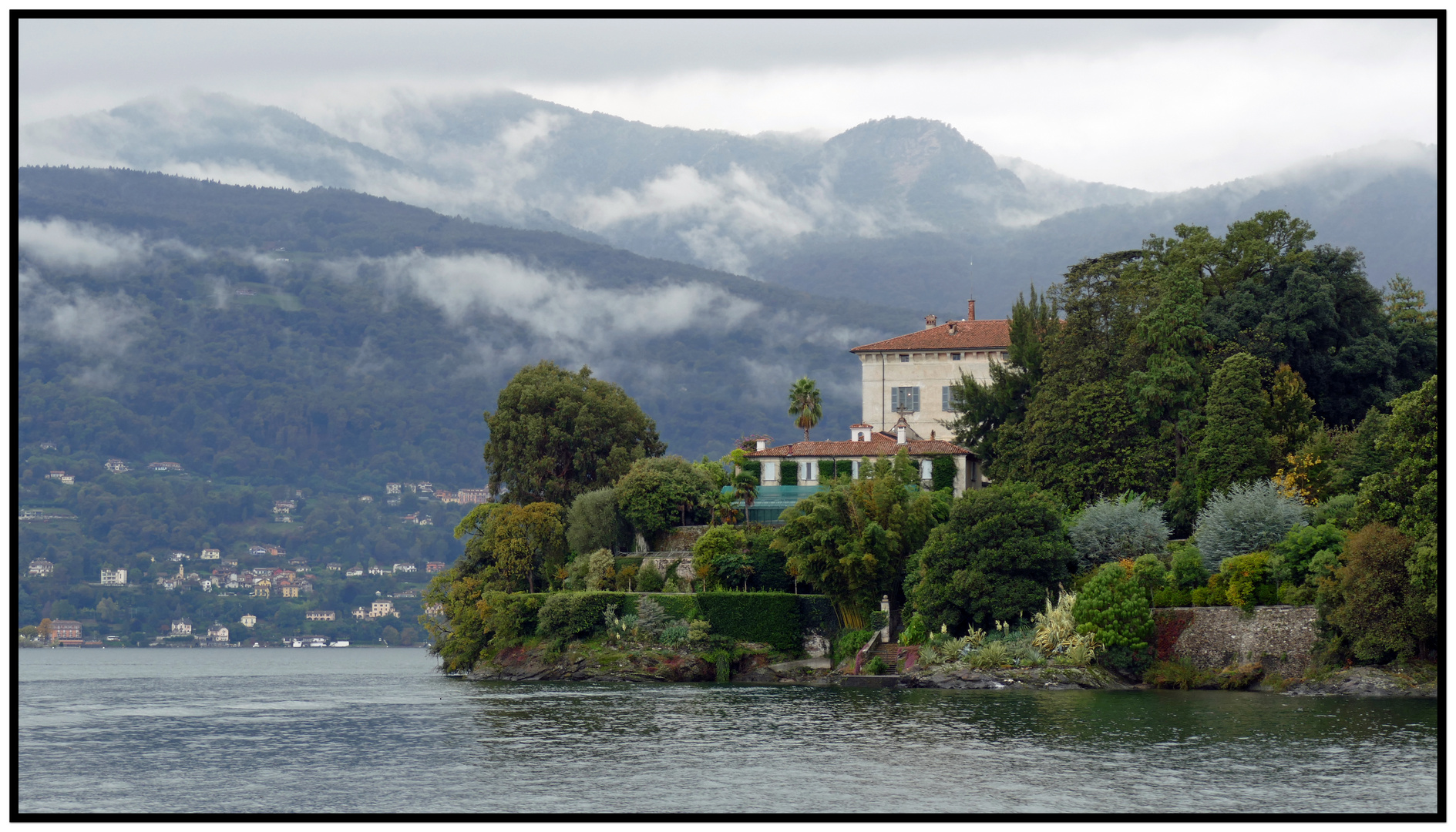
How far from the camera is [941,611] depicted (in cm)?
6456

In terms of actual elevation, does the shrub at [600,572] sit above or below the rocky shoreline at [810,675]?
above

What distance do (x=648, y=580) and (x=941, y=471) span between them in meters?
17.3

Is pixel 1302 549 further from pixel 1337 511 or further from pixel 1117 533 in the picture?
pixel 1117 533

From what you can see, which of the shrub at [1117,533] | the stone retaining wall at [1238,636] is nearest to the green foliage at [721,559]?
the shrub at [1117,533]

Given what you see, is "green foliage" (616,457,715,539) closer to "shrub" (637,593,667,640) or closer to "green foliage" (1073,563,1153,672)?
"shrub" (637,593,667,640)

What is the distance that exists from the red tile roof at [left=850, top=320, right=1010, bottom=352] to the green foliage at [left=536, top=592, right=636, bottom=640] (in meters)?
24.6

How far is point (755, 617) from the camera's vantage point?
7188 centimetres

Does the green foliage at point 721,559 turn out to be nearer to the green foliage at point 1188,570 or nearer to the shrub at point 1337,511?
the green foliage at point 1188,570

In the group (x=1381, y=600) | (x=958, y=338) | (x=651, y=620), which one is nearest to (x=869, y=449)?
(x=958, y=338)

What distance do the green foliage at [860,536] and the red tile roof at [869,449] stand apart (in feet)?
35.7

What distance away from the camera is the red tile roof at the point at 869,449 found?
81812 millimetres

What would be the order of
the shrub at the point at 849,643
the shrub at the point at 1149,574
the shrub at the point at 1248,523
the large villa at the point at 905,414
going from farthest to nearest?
the large villa at the point at 905,414
the shrub at the point at 849,643
the shrub at the point at 1149,574
the shrub at the point at 1248,523

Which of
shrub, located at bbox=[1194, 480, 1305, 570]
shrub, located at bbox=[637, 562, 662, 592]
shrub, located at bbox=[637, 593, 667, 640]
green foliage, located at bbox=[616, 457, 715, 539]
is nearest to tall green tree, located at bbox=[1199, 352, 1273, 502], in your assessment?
shrub, located at bbox=[1194, 480, 1305, 570]

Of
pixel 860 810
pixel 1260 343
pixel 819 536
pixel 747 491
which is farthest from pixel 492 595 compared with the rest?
pixel 860 810
